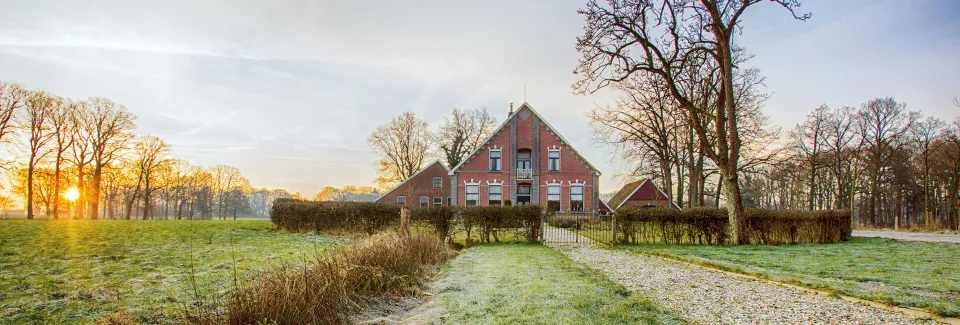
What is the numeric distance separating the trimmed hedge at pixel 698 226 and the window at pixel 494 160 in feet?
55.5

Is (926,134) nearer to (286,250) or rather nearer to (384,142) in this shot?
(286,250)

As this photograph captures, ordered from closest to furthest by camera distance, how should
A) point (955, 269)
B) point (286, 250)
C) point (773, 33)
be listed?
1. point (955, 269)
2. point (286, 250)
3. point (773, 33)

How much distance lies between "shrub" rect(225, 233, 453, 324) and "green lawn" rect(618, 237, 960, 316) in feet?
20.6

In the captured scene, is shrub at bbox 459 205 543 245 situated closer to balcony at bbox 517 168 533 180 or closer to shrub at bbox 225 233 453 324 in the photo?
shrub at bbox 225 233 453 324

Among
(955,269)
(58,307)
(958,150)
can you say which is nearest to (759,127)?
(958,150)

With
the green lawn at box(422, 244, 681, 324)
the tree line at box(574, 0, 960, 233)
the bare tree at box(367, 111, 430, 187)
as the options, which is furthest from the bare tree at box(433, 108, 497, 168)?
the green lawn at box(422, 244, 681, 324)

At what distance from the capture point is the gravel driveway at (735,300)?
490 centimetres

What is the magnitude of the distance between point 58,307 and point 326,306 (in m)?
3.19

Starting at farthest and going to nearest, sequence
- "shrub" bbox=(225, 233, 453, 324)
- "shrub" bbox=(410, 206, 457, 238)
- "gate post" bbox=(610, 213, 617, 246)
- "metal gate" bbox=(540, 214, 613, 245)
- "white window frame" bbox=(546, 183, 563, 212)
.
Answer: "white window frame" bbox=(546, 183, 563, 212), "metal gate" bbox=(540, 214, 613, 245), "gate post" bbox=(610, 213, 617, 246), "shrub" bbox=(410, 206, 457, 238), "shrub" bbox=(225, 233, 453, 324)

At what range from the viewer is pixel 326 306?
4980 mm

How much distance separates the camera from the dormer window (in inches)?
1259

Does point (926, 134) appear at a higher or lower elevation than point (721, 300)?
higher

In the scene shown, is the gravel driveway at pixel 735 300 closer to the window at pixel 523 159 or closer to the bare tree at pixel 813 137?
the window at pixel 523 159

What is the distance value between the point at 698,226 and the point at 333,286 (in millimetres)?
13371
